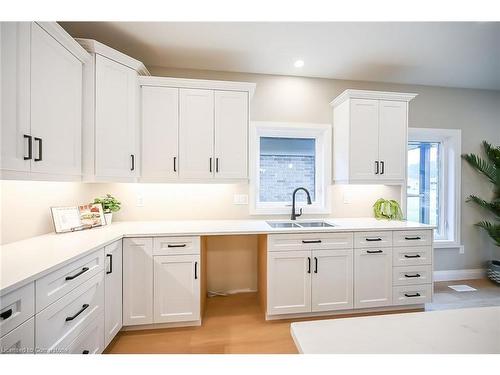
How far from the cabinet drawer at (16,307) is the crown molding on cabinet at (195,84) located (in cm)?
188

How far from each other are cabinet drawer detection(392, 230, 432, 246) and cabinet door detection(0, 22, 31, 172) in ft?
9.85

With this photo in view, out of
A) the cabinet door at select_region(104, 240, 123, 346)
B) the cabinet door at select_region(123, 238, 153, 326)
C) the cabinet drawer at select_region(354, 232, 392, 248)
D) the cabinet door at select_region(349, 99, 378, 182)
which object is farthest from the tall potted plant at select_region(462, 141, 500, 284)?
the cabinet door at select_region(104, 240, 123, 346)

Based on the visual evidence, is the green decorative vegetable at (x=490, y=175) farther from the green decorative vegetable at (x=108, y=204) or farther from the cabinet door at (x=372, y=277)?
the green decorative vegetable at (x=108, y=204)

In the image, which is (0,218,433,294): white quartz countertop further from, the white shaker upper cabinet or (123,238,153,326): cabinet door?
the white shaker upper cabinet

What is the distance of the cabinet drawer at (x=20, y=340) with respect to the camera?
34.3 inches

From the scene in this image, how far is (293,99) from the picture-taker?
271cm

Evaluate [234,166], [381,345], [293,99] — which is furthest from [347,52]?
[381,345]

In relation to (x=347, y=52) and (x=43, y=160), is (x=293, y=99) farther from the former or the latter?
(x=43, y=160)

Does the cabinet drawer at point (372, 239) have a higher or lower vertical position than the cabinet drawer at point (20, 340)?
higher

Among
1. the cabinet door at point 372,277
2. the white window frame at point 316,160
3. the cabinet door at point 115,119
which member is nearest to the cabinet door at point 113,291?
the cabinet door at point 115,119

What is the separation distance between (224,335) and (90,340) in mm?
1008

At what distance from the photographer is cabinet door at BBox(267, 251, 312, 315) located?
2072 millimetres

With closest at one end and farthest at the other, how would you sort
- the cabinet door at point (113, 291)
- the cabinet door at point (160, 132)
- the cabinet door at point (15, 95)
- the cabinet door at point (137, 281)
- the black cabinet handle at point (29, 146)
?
the cabinet door at point (15, 95), the black cabinet handle at point (29, 146), the cabinet door at point (113, 291), the cabinet door at point (137, 281), the cabinet door at point (160, 132)

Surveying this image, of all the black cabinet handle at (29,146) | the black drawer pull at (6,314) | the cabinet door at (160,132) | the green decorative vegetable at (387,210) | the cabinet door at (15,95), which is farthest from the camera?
the green decorative vegetable at (387,210)
